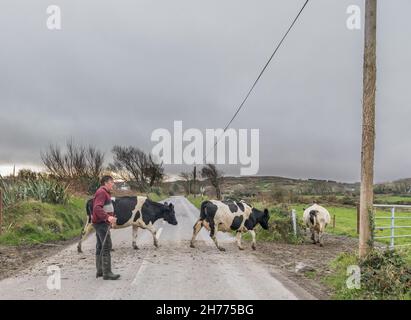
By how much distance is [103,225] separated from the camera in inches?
310

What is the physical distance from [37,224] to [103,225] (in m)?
8.18

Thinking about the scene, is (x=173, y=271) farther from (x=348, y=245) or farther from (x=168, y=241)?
(x=348, y=245)

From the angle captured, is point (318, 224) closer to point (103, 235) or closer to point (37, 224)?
point (103, 235)

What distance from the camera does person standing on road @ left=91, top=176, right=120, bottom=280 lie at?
25.4ft

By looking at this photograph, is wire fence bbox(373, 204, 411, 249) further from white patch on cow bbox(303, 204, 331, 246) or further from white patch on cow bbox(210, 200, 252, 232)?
white patch on cow bbox(210, 200, 252, 232)

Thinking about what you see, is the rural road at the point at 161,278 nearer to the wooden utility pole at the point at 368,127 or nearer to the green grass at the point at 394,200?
the wooden utility pole at the point at 368,127

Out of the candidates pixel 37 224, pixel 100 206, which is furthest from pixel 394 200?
pixel 100 206

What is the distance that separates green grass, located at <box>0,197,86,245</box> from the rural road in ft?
8.06

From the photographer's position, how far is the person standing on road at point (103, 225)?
25.4ft

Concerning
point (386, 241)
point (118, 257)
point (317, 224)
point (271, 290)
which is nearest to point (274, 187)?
point (386, 241)

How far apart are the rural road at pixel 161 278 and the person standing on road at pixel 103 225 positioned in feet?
0.71

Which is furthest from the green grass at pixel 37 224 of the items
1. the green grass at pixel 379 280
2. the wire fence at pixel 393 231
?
the wire fence at pixel 393 231

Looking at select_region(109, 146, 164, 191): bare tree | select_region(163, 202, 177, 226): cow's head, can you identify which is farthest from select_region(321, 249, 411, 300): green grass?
select_region(109, 146, 164, 191): bare tree
